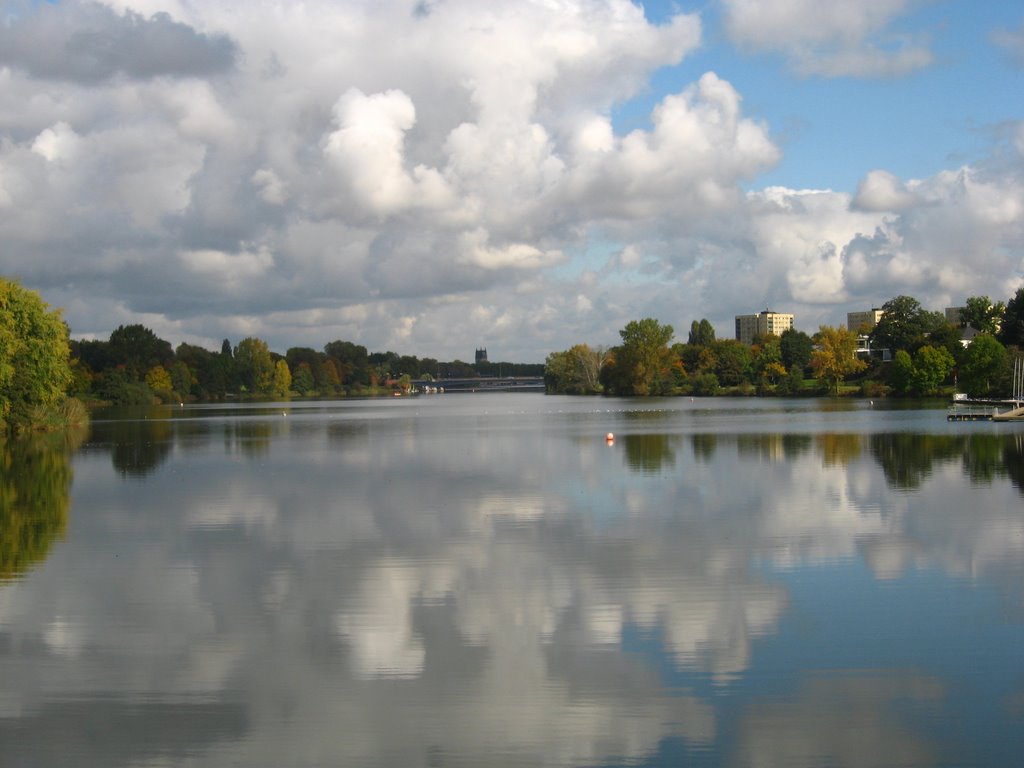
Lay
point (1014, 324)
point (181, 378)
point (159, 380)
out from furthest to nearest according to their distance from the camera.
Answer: point (181, 378), point (159, 380), point (1014, 324)

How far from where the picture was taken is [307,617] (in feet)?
38.6

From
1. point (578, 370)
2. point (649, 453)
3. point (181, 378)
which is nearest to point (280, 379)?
point (181, 378)

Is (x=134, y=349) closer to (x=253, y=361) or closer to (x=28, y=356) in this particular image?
(x=253, y=361)

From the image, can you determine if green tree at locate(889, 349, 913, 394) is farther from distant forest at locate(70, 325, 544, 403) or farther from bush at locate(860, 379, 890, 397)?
distant forest at locate(70, 325, 544, 403)

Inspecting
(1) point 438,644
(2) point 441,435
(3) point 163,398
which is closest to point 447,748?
(1) point 438,644

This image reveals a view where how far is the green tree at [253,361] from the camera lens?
161m

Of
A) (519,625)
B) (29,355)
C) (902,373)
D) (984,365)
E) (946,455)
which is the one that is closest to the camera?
(519,625)

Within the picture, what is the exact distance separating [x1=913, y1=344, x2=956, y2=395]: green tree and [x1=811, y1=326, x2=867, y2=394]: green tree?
1744 centimetres

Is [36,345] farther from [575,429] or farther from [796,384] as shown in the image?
[796,384]

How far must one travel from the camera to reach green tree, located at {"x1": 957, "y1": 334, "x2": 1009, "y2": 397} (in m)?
77.3

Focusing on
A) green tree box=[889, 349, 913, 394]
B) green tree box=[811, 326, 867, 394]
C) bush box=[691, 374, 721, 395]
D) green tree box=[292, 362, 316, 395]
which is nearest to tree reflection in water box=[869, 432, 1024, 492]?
green tree box=[889, 349, 913, 394]

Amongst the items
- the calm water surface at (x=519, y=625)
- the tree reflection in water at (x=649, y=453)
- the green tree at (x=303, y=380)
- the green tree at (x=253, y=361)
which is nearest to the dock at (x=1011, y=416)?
the tree reflection in water at (x=649, y=453)

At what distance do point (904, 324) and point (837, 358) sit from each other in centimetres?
895

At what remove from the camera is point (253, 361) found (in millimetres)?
161625
